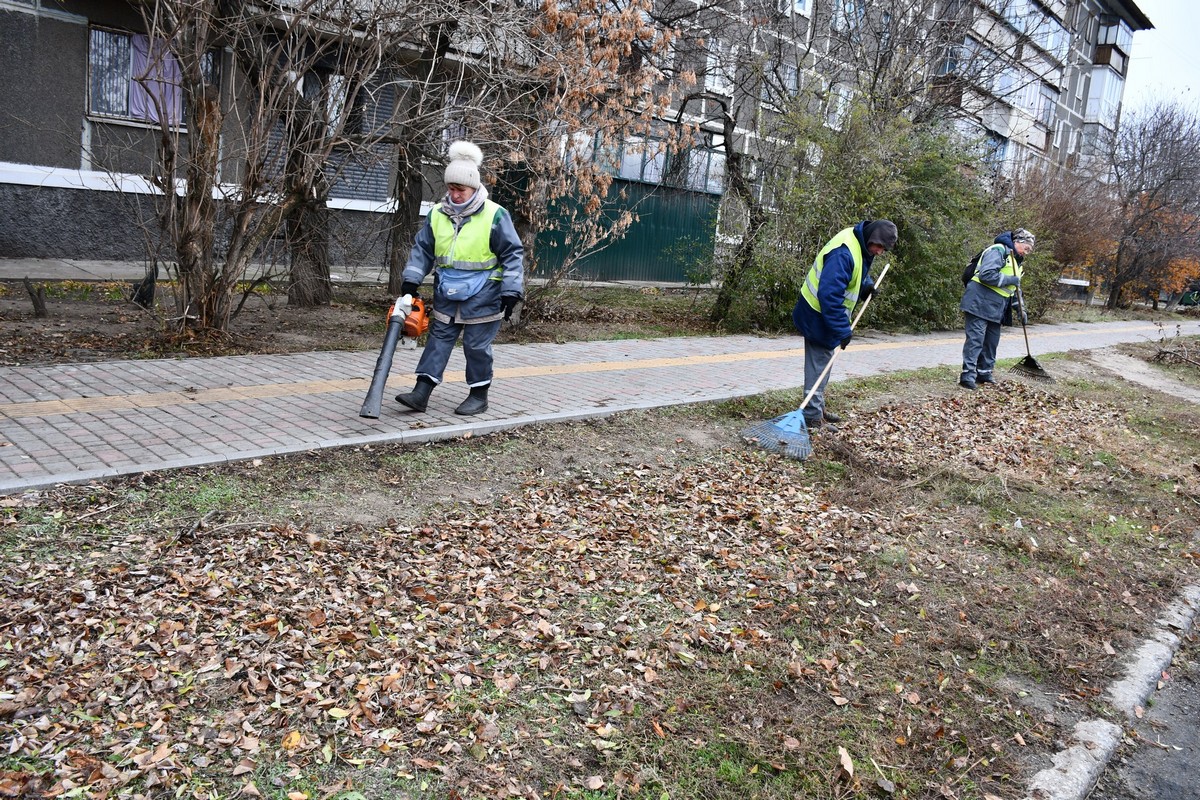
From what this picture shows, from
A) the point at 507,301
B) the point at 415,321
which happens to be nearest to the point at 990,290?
the point at 507,301

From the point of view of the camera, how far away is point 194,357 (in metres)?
8.25

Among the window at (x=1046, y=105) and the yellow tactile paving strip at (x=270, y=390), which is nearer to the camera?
the yellow tactile paving strip at (x=270, y=390)

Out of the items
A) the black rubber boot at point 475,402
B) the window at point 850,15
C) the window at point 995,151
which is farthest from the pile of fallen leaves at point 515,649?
the window at point 850,15

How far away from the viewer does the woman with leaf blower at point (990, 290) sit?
11008 millimetres

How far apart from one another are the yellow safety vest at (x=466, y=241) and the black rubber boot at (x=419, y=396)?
864 millimetres

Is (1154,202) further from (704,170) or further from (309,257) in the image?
(309,257)

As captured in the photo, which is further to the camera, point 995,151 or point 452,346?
point 995,151

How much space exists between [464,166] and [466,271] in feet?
2.40

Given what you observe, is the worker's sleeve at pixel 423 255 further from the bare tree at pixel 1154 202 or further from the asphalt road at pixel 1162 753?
the bare tree at pixel 1154 202

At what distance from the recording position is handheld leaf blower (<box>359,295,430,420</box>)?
6.60m

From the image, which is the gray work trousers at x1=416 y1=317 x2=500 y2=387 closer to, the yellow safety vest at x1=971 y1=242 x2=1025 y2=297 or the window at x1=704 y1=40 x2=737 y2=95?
the yellow safety vest at x1=971 y1=242 x2=1025 y2=297

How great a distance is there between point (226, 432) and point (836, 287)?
462 cm

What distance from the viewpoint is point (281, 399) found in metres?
7.05

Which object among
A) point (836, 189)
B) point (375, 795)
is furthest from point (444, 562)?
point (836, 189)
